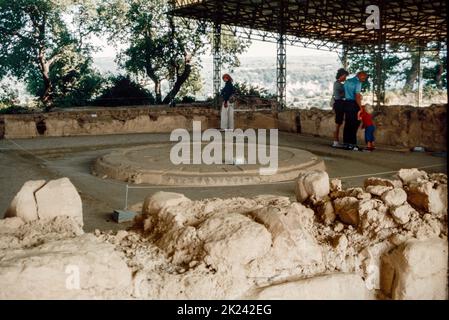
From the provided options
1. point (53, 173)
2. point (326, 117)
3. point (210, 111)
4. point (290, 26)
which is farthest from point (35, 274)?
point (290, 26)

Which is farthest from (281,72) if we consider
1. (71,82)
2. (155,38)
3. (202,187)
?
(202,187)

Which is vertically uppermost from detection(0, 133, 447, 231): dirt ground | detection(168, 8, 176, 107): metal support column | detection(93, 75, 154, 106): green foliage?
detection(168, 8, 176, 107): metal support column

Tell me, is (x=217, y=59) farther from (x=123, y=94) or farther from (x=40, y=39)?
(x=40, y=39)

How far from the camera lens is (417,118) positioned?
10.9m

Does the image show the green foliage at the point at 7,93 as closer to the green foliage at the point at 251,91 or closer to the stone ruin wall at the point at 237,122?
the stone ruin wall at the point at 237,122

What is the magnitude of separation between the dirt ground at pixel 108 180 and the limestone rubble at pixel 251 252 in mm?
2125

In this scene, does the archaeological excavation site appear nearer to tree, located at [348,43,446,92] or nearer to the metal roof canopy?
the metal roof canopy

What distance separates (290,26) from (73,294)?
20871mm

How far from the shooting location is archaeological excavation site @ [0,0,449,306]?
2.41 m

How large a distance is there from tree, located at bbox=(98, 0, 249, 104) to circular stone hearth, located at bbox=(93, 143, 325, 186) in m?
14.1

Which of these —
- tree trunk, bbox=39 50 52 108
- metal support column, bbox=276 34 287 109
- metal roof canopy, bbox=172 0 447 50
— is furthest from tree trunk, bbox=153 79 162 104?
metal support column, bbox=276 34 287 109

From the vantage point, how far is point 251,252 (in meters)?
2.51
